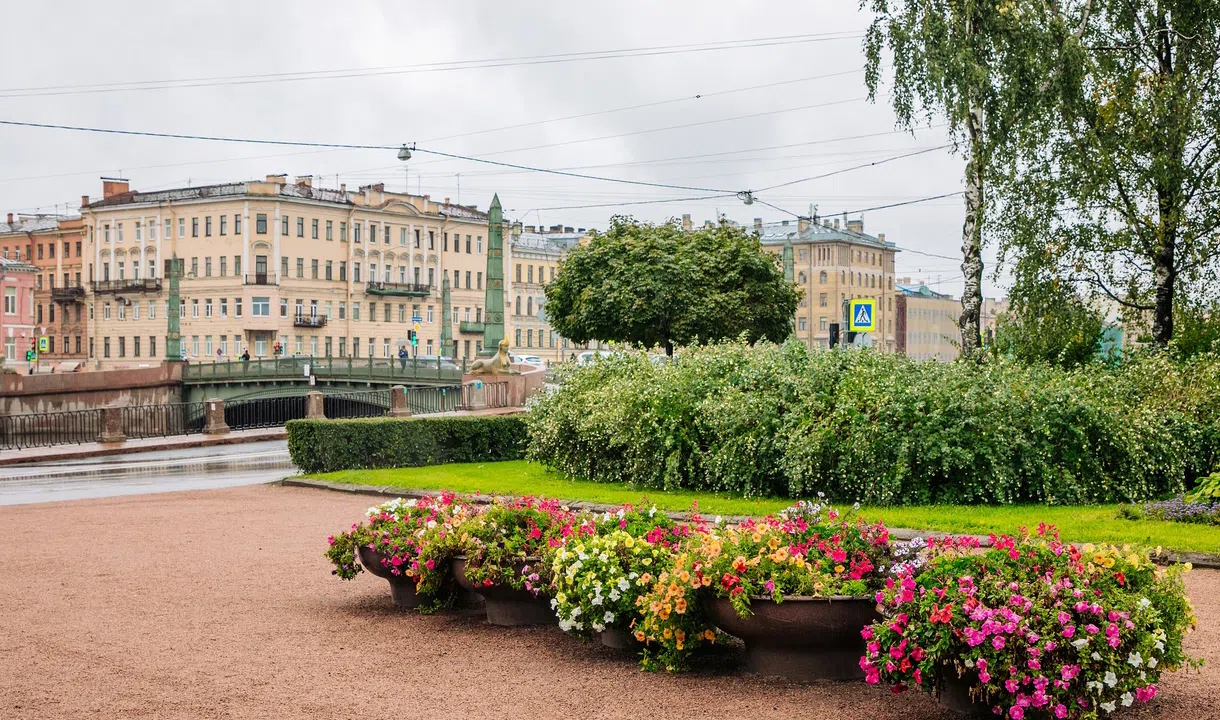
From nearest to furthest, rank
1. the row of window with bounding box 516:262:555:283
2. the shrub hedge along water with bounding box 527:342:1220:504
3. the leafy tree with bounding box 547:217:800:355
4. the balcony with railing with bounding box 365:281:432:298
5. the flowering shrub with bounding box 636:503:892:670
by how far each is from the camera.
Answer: the flowering shrub with bounding box 636:503:892:670 < the shrub hedge along water with bounding box 527:342:1220:504 < the leafy tree with bounding box 547:217:800:355 < the balcony with railing with bounding box 365:281:432:298 < the row of window with bounding box 516:262:555:283

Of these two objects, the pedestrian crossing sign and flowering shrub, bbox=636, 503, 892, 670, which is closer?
flowering shrub, bbox=636, 503, 892, 670

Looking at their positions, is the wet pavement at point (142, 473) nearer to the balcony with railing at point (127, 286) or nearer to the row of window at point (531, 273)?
the balcony with railing at point (127, 286)

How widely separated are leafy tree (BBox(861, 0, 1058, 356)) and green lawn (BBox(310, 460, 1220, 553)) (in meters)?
7.04

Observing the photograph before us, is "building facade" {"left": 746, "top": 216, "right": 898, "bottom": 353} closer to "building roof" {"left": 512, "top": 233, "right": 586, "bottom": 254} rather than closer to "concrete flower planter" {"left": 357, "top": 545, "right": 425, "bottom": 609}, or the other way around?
"building roof" {"left": 512, "top": 233, "right": 586, "bottom": 254}

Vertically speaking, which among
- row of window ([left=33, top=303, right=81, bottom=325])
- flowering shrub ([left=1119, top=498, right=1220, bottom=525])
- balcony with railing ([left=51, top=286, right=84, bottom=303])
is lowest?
flowering shrub ([left=1119, top=498, right=1220, bottom=525])

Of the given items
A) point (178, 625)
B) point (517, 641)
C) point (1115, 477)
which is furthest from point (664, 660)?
point (1115, 477)

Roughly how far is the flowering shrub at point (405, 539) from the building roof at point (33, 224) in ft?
401

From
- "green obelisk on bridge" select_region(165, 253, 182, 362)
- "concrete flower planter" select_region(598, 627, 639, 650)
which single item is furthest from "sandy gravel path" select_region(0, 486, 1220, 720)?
"green obelisk on bridge" select_region(165, 253, 182, 362)

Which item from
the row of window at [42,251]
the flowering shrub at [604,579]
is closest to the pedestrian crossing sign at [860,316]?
the flowering shrub at [604,579]

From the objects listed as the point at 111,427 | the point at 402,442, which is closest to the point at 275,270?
the point at 111,427

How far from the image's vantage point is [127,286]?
362 feet

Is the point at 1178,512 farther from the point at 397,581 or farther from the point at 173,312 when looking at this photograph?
the point at 173,312

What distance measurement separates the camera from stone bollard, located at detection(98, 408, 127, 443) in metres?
37.1

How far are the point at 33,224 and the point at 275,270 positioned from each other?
37.3m
